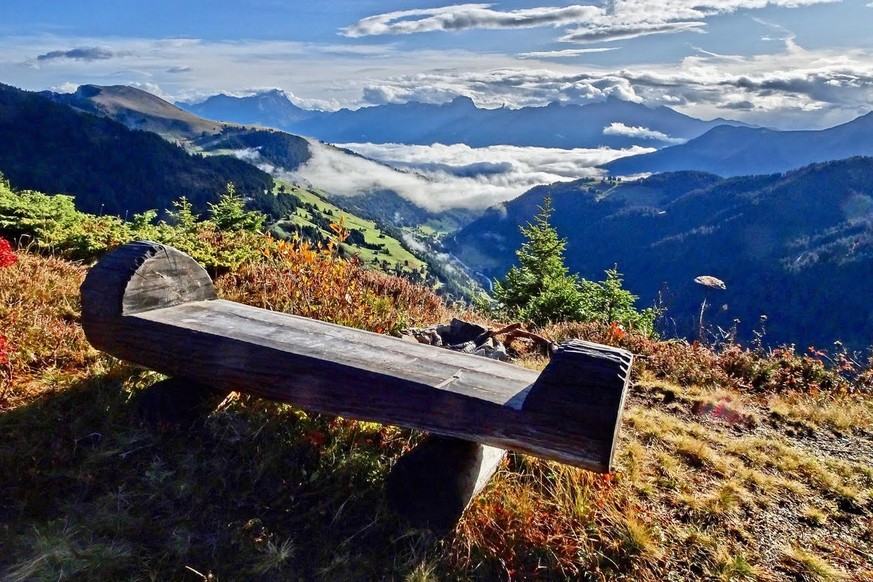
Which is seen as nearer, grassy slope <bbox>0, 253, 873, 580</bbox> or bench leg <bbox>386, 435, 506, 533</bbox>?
grassy slope <bbox>0, 253, 873, 580</bbox>

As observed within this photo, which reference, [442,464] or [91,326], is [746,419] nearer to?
[442,464]

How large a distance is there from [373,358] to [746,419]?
430 cm

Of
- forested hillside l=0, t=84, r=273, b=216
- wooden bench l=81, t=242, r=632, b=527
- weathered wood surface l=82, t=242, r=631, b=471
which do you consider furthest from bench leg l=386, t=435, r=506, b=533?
forested hillside l=0, t=84, r=273, b=216

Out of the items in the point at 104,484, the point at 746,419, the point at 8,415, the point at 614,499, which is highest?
the point at 8,415

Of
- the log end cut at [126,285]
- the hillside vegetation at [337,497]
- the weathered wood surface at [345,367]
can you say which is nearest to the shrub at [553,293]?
the hillside vegetation at [337,497]

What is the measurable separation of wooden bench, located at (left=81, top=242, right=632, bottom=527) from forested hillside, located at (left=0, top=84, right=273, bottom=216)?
152 metres

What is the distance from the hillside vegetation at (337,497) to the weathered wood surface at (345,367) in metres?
0.56

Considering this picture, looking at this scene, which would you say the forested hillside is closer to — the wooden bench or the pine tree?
the pine tree

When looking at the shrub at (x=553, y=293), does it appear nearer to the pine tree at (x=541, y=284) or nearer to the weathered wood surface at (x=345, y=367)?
the pine tree at (x=541, y=284)

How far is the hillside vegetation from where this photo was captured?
3.12 metres

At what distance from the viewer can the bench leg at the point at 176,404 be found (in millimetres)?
3992

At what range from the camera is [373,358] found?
349 centimetres

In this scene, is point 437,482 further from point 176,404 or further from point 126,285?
point 126,285

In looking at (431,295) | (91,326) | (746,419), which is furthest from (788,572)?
(431,295)
